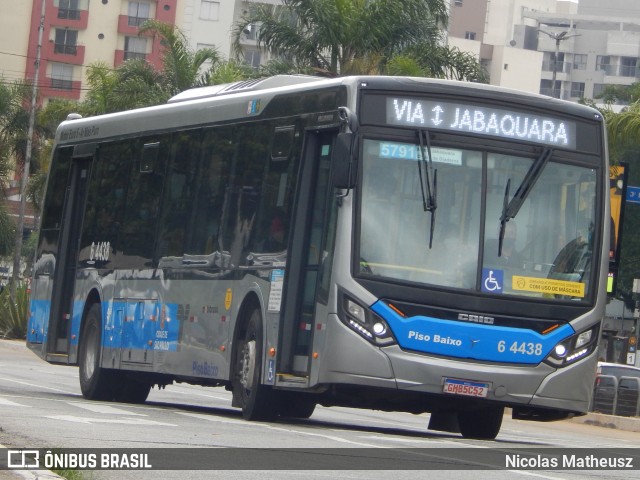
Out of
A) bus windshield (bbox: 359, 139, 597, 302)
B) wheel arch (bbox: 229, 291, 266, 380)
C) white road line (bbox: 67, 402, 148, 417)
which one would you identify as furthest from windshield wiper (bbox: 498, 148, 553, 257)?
white road line (bbox: 67, 402, 148, 417)

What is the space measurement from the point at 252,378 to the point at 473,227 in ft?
8.72

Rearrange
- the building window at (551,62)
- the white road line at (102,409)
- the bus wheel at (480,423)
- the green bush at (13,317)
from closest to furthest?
1. the white road line at (102,409)
2. the bus wheel at (480,423)
3. the green bush at (13,317)
4. the building window at (551,62)

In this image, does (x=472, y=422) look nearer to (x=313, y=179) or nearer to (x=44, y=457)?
(x=313, y=179)

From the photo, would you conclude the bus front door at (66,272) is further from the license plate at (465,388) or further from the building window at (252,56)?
the building window at (252,56)

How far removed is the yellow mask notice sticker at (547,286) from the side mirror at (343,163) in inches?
69.4

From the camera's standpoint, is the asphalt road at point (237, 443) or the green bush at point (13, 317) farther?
the green bush at point (13, 317)

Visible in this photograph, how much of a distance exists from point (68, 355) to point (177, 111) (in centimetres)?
412

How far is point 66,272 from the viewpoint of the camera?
20.4m

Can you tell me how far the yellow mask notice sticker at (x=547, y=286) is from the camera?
13.8 metres

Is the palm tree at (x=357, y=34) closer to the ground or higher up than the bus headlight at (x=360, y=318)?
higher up

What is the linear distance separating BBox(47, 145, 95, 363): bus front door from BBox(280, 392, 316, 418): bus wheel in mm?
4813

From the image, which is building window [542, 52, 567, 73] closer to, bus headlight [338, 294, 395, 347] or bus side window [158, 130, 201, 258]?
bus side window [158, 130, 201, 258]

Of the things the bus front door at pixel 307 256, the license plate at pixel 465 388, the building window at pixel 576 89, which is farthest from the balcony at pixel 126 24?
the license plate at pixel 465 388

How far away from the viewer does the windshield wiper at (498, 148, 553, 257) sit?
45.2 feet
